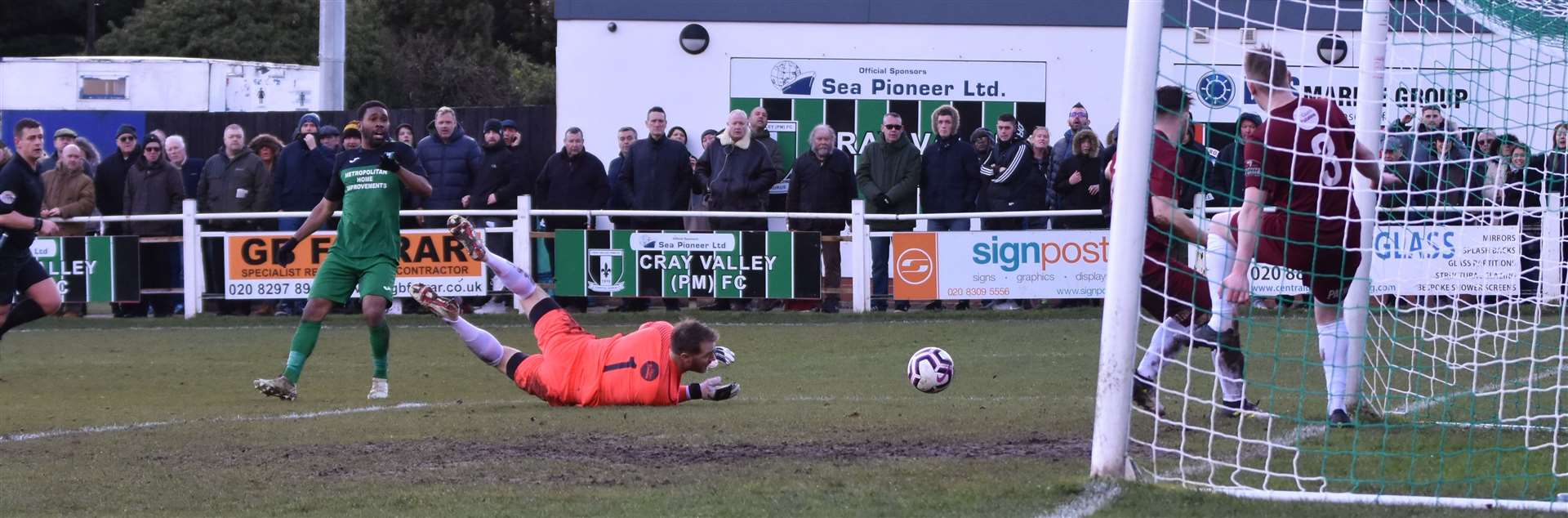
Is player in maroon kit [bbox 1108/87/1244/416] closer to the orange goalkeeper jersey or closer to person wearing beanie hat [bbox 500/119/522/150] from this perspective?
the orange goalkeeper jersey

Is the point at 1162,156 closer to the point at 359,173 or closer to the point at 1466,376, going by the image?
the point at 1466,376

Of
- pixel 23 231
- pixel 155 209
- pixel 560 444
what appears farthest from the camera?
pixel 155 209

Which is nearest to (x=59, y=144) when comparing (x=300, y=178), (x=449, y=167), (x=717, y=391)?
(x=300, y=178)

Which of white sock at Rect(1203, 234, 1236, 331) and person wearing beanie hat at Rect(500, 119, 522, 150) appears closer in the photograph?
white sock at Rect(1203, 234, 1236, 331)

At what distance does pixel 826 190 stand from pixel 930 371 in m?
8.43

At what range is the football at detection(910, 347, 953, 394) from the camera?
10102mm

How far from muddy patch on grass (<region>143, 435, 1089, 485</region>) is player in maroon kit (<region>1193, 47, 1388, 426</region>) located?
3.89 ft

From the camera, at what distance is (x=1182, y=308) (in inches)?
350

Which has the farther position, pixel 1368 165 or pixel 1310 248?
pixel 1310 248

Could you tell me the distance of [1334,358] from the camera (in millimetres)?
8352

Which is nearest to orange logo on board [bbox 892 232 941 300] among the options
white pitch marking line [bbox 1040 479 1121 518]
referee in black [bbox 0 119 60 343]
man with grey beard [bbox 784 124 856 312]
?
man with grey beard [bbox 784 124 856 312]

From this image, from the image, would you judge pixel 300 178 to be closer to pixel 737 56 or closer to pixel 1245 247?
pixel 737 56

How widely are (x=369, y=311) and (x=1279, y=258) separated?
581 centimetres

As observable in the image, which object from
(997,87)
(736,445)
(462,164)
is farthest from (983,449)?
(997,87)
